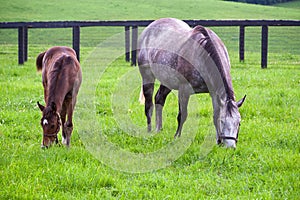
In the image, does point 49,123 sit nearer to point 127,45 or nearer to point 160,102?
point 160,102

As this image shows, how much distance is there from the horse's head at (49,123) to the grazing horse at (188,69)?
1797 millimetres

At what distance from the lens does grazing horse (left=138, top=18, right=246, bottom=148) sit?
563 centimetres

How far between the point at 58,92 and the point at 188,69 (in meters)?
1.74

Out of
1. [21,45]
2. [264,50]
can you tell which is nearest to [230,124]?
[264,50]

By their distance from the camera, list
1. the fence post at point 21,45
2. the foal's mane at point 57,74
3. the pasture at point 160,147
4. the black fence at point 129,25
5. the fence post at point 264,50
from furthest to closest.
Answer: the fence post at point 21,45, the black fence at point 129,25, the fence post at point 264,50, the foal's mane at point 57,74, the pasture at point 160,147

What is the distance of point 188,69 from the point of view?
21.2 ft

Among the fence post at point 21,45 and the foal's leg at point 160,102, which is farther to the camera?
the fence post at point 21,45

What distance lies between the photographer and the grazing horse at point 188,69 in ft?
18.5

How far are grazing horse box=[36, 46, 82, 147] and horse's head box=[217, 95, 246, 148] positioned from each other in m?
1.91

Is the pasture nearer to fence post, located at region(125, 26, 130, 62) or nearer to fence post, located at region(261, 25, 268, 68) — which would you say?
fence post, located at region(261, 25, 268, 68)

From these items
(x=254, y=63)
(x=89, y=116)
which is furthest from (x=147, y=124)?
(x=254, y=63)

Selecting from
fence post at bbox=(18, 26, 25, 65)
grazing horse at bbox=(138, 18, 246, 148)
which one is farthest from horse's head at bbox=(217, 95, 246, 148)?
fence post at bbox=(18, 26, 25, 65)

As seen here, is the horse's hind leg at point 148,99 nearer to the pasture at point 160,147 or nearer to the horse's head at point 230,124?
the pasture at point 160,147

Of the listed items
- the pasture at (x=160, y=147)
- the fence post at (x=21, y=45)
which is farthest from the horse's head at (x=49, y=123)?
the fence post at (x=21, y=45)
